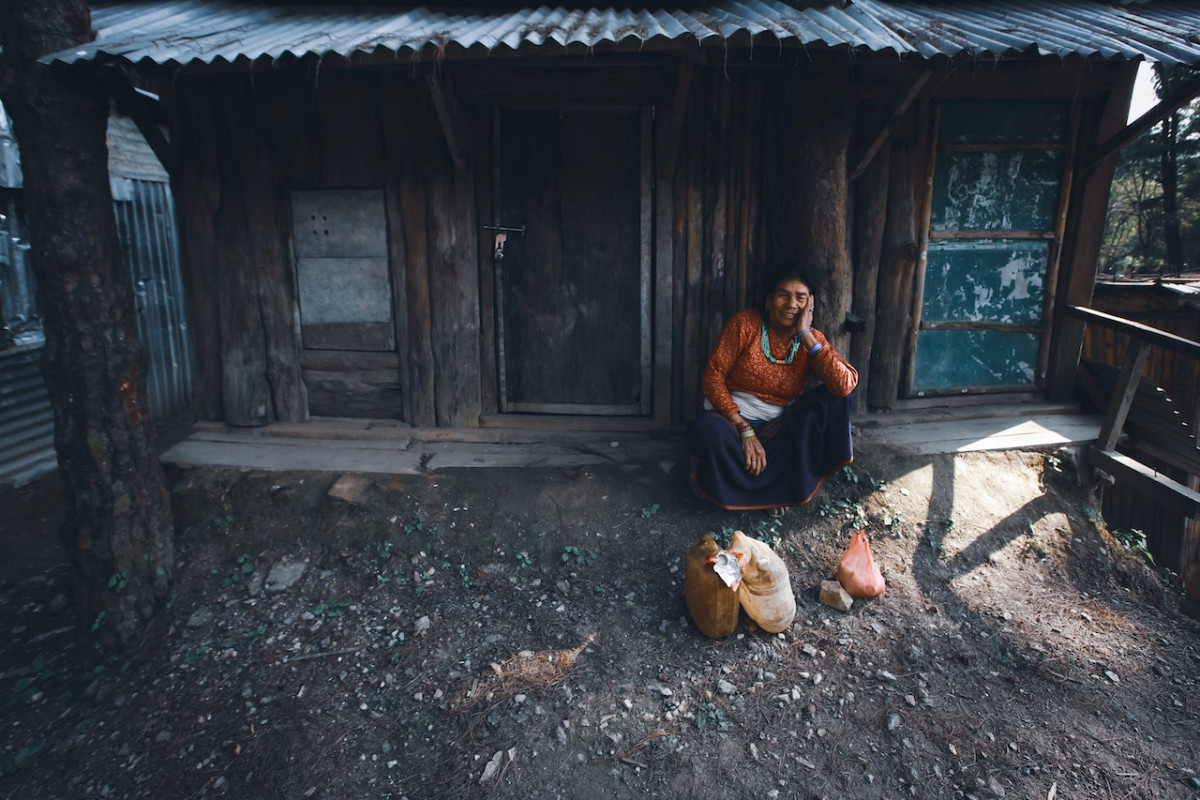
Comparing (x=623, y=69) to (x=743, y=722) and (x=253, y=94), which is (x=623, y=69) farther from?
(x=743, y=722)

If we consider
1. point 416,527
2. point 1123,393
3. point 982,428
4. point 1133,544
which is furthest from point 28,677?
point 1123,393

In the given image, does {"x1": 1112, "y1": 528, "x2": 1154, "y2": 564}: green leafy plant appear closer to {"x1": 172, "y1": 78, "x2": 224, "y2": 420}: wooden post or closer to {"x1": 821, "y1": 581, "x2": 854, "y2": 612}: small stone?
{"x1": 821, "y1": 581, "x2": 854, "y2": 612}: small stone

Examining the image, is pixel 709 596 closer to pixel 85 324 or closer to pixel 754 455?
pixel 754 455

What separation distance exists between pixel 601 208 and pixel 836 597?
2895 millimetres

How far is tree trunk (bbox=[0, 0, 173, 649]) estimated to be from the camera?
11.8 ft

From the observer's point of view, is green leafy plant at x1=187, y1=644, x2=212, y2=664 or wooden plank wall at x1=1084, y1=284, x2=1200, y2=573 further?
wooden plank wall at x1=1084, y1=284, x2=1200, y2=573

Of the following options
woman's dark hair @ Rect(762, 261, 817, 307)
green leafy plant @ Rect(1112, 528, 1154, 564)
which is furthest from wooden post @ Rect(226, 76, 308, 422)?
green leafy plant @ Rect(1112, 528, 1154, 564)

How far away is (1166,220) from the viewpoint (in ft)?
32.1

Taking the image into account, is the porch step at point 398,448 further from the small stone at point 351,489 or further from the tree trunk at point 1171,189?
the tree trunk at point 1171,189

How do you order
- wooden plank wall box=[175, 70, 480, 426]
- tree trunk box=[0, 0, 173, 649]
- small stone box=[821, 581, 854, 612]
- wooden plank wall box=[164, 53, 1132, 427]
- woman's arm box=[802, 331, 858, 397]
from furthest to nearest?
1. wooden plank wall box=[175, 70, 480, 426]
2. wooden plank wall box=[164, 53, 1132, 427]
3. woman's arm box=[802, 331, 858, 397]
4. small stone box=[821, 581, 854, 612]
5. tree trunk box=[0, 0, 173, 649]

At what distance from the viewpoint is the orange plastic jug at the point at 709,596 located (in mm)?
3449

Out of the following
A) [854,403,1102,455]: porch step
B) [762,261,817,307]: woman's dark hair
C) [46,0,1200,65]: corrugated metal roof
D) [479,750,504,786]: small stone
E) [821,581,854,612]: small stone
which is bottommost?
[479,750,504,786]: small stone

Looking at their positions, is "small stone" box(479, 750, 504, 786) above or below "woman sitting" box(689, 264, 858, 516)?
below

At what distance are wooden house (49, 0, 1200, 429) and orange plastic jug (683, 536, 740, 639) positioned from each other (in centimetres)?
172
